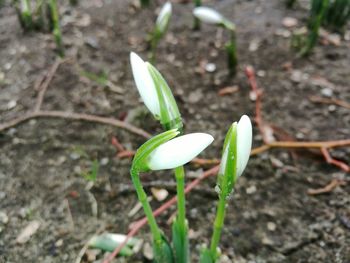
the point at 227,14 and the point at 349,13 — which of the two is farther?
the point at 227,14

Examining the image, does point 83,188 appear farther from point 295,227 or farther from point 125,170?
point 295,227

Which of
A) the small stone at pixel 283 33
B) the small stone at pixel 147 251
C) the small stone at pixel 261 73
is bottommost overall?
the small stone at pixel 147 251

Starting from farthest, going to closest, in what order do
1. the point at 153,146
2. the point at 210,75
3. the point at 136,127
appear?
the point at 210,75 < the point at 136,127 < the point at 153,146

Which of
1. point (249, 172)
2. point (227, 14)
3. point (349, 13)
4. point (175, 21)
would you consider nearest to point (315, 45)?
point (349, 13)

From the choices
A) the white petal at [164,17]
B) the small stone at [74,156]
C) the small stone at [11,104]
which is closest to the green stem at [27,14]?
the small stone at [11,104]

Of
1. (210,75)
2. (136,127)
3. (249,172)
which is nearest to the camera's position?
(249,172)

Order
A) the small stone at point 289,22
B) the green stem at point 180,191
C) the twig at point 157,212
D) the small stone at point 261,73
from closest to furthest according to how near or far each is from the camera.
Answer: the green stem at point 180,191 < the twig at point 157,212 < the small stone at point 261,73 < the small stone at point 289,22

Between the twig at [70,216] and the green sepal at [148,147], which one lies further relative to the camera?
the twig at [70,216]

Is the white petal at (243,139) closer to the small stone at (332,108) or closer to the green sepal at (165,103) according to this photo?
the green sepal at (165,103)

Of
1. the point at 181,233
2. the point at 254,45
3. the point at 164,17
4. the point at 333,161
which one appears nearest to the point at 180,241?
the point at 181,233
